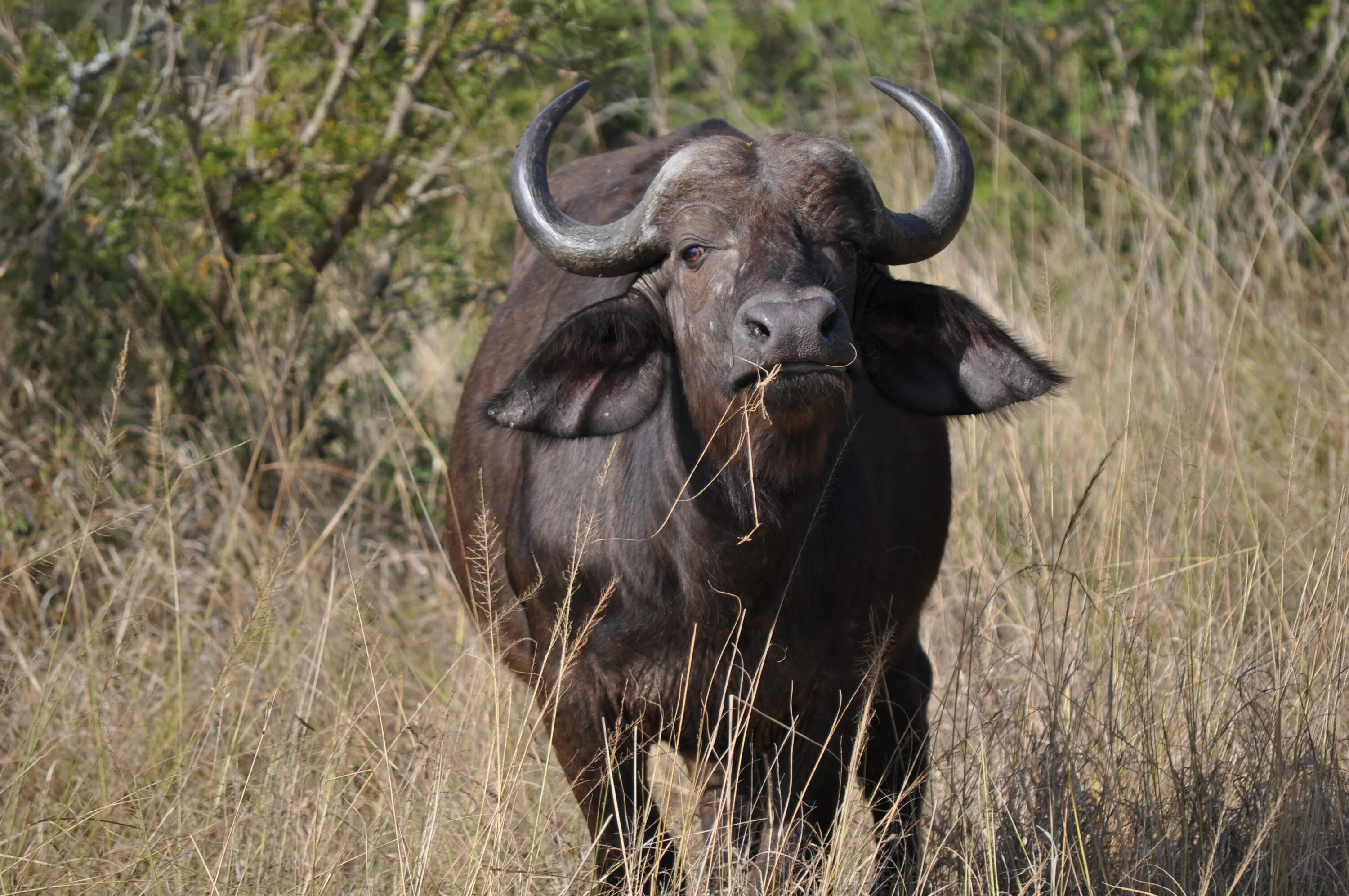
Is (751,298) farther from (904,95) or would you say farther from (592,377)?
(904,95)

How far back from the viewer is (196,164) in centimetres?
562

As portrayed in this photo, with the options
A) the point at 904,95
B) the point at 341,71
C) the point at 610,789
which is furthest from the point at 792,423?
the point at 341,71

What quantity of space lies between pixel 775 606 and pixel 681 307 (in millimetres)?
772

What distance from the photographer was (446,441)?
6.57 m

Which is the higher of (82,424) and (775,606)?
(775,606)

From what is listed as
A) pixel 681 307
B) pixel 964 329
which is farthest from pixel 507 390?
pixel 964 329

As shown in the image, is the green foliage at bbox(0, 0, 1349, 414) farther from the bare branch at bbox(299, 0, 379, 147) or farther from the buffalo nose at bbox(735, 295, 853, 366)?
the buffalo nose at bbox(735, 295, 853, 366)

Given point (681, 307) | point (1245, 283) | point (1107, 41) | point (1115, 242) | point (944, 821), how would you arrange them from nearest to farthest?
point (681, 307), point (944, 821), point (1245, 283), point (1115, 242), point (1107, 41)

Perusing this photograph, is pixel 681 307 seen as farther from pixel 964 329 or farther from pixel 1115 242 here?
pixel 1115 242

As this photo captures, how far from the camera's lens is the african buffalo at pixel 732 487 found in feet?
10.9

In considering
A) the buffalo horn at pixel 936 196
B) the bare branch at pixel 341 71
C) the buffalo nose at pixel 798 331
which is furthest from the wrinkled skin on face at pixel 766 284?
the bare branch at pixel 341 71

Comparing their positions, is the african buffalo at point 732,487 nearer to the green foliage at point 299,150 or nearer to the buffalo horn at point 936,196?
the buffalo horn at point 936,196

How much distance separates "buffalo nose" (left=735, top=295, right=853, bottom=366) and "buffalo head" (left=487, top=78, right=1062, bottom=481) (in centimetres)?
3

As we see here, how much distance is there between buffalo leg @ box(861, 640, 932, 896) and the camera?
151 inches
